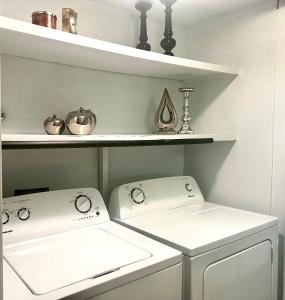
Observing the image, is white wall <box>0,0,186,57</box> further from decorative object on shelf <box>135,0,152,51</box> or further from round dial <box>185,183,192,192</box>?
round dial <box>185,183,192,192</box>

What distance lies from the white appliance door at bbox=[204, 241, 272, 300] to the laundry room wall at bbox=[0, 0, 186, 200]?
33.3 inches

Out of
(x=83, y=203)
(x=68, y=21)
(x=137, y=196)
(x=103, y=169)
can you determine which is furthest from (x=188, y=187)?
(x=68, y=21)

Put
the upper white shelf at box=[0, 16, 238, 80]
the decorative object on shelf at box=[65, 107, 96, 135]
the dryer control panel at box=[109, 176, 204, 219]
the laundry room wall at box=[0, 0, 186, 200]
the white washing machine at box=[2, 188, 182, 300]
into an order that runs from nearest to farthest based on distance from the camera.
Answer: the white washing machine at box=[2, 188, 182, 300] < the upper white shelf at box=[0, 16, 238, 80] < the decorative object on shelf at box=[65, 107, 96, 135] < the laundry room wall at box=[0, 0, 186, 200] < the dryer control panel at box=[109, 176, 204, 219]

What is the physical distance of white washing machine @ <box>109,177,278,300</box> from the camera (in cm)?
130

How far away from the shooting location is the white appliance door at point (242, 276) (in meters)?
1.34

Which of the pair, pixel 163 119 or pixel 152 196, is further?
pixel 163 119

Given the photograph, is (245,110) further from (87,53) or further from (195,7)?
(87,53)

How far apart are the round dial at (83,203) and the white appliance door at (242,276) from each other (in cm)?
67

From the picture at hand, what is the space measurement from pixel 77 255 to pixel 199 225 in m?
0.68

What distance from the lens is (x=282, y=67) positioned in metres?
1.70

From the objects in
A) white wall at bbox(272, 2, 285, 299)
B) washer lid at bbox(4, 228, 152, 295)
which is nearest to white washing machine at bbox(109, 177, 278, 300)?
white wall at bbox(272, 2, 285, 299)

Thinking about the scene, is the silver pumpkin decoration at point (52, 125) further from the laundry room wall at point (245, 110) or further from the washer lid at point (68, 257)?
the laundry room wall at point (245, 110)

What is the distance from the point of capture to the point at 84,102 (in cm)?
176

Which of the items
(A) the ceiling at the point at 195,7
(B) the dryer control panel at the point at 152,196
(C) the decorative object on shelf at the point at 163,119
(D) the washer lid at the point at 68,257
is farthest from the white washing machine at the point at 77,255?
(A) the ceiling at the point at 195,7
